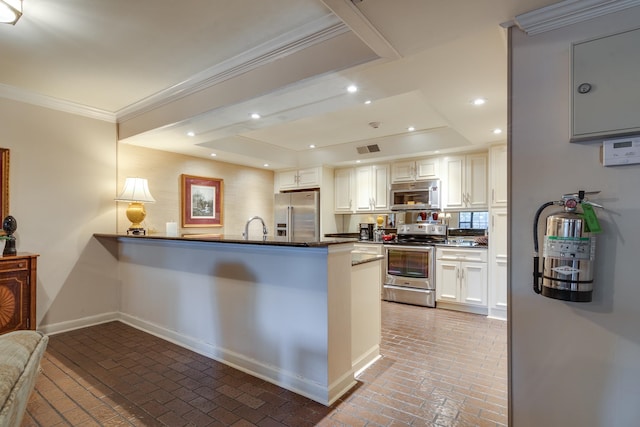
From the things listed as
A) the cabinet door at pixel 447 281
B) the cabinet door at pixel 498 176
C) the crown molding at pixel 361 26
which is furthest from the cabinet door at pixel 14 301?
the cabinet door at pixel 498 176

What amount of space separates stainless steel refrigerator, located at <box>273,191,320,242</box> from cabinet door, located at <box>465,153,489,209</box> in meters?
2.44

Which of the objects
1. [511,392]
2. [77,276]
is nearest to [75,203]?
[77,276]

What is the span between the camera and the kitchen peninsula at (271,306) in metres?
2.11

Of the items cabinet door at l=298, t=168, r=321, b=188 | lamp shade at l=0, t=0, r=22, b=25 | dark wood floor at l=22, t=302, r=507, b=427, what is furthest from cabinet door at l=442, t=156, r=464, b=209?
lamp shade at l=0, t=0, r=22, b=25

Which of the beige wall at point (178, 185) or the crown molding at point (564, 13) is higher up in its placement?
the crown molding at point (564, 13)

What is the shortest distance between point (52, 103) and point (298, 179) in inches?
140

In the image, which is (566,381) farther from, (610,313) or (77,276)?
(77,276)

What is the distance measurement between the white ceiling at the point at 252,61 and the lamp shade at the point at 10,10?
0.10m

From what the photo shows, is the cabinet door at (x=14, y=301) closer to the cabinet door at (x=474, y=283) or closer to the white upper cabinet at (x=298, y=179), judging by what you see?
the white upper cabinet at (x=298, y=179)

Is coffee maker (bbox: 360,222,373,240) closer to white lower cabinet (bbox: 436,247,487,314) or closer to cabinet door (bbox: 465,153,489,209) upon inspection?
white lower cabinet (bbox: 436,247,487,314)

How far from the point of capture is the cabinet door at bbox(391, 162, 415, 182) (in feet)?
16.3

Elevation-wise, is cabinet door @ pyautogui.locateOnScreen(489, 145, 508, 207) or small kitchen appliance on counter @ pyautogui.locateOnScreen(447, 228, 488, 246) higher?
cabinet door @ pyautogui.locateOnScreen(489, 145, 508, 207)

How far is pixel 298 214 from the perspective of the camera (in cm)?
580

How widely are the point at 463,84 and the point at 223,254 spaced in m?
2.33
